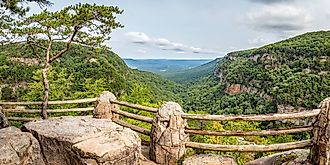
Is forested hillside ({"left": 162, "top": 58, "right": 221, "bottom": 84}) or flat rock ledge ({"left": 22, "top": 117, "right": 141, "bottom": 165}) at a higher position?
flat rock ledge ({"left": 22, "top": 117, "right": 141, "bottom": 165})

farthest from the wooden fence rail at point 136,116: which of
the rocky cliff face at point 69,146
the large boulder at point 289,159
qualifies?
the large boulder at point 289,159

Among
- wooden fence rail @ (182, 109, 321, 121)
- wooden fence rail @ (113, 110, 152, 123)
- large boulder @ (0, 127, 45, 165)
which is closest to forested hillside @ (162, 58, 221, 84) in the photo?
wooden fence rail @ (113, 110, 152, 123)

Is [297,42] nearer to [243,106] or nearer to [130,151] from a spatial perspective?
[243,106]

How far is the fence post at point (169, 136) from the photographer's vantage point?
15.9 feet

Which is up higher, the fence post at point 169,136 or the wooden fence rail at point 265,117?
the wooden fence rail at point 265,117

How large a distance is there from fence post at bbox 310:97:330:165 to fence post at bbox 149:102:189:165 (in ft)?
6.04

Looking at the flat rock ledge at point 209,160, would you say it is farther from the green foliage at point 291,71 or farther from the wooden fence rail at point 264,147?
the green foliage at point 291,71

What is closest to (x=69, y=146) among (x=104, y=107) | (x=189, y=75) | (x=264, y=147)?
(x=104, y=107)

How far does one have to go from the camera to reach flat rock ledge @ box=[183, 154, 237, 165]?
15.3ft

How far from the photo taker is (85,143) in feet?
11.5

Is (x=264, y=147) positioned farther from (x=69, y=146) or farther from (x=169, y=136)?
(x=69, y=146)

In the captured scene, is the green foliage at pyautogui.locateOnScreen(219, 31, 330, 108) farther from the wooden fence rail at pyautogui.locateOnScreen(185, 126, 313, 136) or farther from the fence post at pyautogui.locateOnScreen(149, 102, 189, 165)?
the fence post at pyautogui.locateOnScreen(149, 102, 189, 165)

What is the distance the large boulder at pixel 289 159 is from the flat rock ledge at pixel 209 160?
377mm

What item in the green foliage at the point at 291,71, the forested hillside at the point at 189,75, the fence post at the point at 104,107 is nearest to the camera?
the fence post at the point at 104,107
